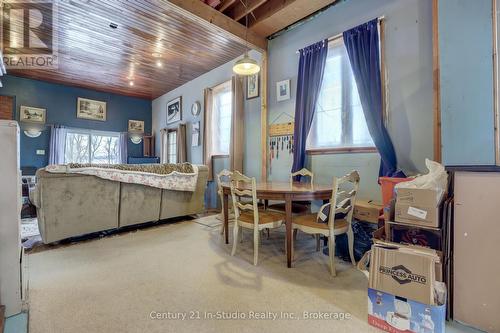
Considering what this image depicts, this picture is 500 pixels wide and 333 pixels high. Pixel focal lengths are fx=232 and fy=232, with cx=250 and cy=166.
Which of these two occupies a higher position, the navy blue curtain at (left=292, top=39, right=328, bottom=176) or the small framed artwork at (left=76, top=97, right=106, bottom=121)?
the small framed artwork at (left=76, top=97, right=106, bottom=121)

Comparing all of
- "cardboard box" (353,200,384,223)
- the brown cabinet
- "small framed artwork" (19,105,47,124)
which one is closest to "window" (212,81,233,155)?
"cardboard box" (353,200,384,223)

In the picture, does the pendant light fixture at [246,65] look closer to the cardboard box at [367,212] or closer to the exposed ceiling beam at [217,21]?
the exposed ceiling beam at [217,21]

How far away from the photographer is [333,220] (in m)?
1.92

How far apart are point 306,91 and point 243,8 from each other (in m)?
1.63

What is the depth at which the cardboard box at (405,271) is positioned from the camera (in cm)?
121

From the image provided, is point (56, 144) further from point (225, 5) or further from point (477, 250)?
point (477, 250)

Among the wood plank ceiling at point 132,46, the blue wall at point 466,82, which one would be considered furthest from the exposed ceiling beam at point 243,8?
the blue wall at point 466,82

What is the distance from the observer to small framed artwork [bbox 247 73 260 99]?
13.5 feet

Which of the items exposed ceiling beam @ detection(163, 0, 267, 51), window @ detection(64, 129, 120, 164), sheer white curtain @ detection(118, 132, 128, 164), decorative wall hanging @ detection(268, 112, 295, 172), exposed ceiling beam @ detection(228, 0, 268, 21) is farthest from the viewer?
sheer white curtain @ detection(118, 132, 128, 164)

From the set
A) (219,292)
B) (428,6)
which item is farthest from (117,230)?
(428,6)

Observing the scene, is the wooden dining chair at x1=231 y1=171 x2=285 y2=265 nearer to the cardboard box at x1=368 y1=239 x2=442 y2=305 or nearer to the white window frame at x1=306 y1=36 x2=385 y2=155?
the cardboard box at x1=368 y1=239 x2=442 y2=305

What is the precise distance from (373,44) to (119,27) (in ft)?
11.7

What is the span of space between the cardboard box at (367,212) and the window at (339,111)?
2.66 ft

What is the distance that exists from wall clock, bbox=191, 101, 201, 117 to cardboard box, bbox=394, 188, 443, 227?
4.81 m
